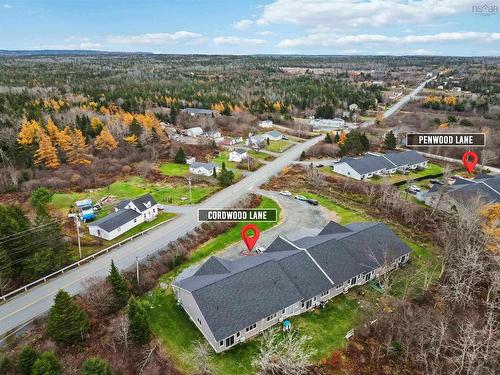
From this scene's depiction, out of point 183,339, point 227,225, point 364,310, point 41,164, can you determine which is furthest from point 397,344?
point 41,164

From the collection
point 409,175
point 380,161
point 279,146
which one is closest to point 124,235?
point 380,161

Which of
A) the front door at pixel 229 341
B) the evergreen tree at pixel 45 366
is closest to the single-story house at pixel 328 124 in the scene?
the front door at pixel 229 341

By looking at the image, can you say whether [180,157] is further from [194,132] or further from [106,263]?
[106,263]

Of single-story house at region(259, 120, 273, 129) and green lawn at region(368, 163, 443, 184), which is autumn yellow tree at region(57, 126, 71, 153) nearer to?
green lawn at region(368, 163, 443, 184)

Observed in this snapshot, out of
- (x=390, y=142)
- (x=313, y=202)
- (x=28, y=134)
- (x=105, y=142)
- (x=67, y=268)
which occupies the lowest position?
(x=313, y=202)

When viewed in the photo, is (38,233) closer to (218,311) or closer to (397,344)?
(218,311)

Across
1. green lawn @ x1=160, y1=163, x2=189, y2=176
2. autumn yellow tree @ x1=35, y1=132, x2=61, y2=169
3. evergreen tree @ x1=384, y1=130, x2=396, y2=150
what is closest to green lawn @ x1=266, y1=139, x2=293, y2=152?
evergreen tree @ x1=384, y1=130, x2=396, y2=150
